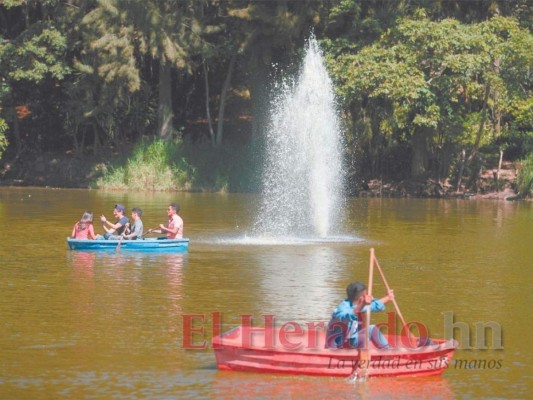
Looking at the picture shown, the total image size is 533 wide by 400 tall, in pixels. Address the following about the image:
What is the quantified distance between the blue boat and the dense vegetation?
79.2 ft

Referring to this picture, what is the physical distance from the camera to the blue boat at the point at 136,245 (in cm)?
3069

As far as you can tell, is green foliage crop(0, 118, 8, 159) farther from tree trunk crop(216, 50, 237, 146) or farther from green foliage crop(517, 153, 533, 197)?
green foliage crop(517, 153, 533, 197)

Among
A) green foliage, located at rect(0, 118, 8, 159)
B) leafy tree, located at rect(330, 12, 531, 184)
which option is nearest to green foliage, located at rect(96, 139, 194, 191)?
green foliage, located at rect(0, 118, 8, 159)

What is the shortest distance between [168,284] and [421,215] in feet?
69.7

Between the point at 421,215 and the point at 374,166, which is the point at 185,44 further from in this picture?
the point at 421,215

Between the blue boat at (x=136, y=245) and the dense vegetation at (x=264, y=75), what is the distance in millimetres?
24136

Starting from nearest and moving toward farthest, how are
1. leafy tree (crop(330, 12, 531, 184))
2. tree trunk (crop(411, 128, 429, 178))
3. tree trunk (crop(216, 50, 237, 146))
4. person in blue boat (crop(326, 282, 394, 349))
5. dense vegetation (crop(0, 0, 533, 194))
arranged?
person in blue boat (crop(326, 282, 394, 349)), leafy tree (crop(330, 12, 531, 184)), dense vegetation (crop(0, 0, 533, 194)), tree trunk (crop(411, 128, 429, 178)), tree trunk (crop(216, 50, 237, 146))

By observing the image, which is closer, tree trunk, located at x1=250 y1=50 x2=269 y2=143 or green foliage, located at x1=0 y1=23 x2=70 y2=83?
tree trunk, located at x1=250 y1=50 x2=269 y2=143

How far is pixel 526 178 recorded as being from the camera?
54.5 m

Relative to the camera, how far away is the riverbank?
56.5 meters

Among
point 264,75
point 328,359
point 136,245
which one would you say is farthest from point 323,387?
point 264,75

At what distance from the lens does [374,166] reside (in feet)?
193

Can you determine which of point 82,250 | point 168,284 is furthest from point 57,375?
point 82,250

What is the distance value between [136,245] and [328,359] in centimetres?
1497
